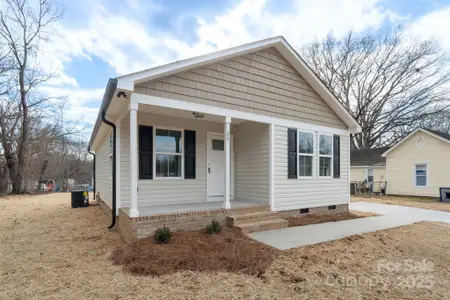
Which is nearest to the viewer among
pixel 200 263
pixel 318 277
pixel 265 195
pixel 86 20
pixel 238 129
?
pixel 318 277

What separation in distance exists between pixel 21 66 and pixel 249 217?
64.7ft

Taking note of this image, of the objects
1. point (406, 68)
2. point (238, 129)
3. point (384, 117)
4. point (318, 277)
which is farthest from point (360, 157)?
point (318, 277)

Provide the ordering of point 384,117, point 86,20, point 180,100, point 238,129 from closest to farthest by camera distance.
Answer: point 180,100 < point 238,129 < point 86,20 < point 384,117

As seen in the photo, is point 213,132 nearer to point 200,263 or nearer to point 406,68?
point 200,263

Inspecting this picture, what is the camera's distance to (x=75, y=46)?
38.5 feet

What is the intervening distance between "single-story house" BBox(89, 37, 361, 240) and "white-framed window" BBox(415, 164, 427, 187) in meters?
9.43

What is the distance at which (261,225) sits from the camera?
5.50 m

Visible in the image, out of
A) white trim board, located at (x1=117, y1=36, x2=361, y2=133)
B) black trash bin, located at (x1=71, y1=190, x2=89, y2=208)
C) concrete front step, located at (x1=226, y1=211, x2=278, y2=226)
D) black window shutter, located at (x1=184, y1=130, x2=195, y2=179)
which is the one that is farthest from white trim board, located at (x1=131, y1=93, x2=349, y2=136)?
black trash bin, located at (x1=71, y1=190, x2=89, y2=208)

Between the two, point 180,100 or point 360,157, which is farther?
point 360,157

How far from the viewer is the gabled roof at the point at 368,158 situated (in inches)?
722

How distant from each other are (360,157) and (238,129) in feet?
54.0

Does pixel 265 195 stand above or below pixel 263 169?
below

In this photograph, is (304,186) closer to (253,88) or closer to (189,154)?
(253,88)

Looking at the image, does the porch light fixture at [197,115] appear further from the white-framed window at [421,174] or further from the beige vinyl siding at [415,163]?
the white-framed window at [421,174]
